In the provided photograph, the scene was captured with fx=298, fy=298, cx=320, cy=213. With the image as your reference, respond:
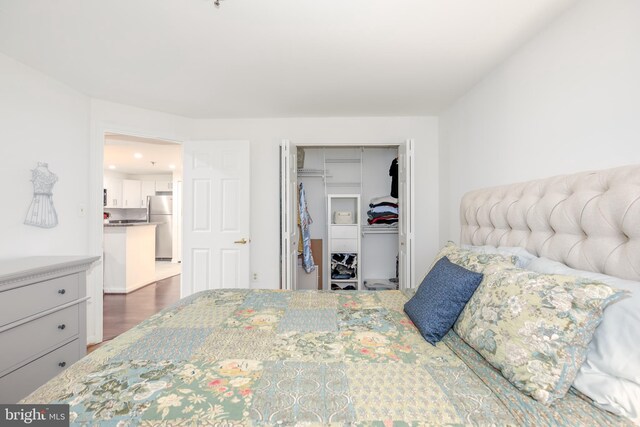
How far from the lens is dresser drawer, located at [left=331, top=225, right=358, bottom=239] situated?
4.13 meters

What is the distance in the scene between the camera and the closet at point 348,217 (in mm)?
4121

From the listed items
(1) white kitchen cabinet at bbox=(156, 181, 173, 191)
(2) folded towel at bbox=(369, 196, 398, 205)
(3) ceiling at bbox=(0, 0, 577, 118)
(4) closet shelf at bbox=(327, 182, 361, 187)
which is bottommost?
(2) folded towel at bbox=(369, 196, 398, 205)

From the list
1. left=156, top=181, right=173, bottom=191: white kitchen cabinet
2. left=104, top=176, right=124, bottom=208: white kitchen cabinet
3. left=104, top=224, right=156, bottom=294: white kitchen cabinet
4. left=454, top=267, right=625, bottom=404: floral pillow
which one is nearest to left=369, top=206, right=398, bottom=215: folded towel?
left=454, top=267, right=625, bottom=404: floral pillow

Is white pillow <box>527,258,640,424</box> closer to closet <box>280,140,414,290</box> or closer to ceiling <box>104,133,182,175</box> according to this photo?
closet <box>280,140,414,290</box>

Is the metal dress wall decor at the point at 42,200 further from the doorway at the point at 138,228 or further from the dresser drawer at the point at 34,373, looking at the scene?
the dresser drawer at the point at 34,373

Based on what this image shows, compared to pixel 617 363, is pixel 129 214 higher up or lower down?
higher up

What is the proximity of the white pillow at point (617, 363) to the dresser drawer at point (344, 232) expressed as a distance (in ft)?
10.6

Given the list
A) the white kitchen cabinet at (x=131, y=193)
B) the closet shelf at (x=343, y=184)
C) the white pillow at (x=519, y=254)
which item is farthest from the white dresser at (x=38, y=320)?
the white kitchen cabinet at (x=131, y=193)

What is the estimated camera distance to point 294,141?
3520 millimetres

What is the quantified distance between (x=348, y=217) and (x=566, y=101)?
2.83 meters

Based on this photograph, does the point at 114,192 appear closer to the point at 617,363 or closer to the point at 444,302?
the point at 444,302

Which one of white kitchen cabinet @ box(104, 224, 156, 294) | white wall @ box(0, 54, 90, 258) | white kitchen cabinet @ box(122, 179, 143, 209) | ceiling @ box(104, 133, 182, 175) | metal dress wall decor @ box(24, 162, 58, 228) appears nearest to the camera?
white wall @ box(0, 54, 90, 258)

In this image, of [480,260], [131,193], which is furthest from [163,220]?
[480,260]

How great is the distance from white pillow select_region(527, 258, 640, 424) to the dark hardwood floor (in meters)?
3.63
